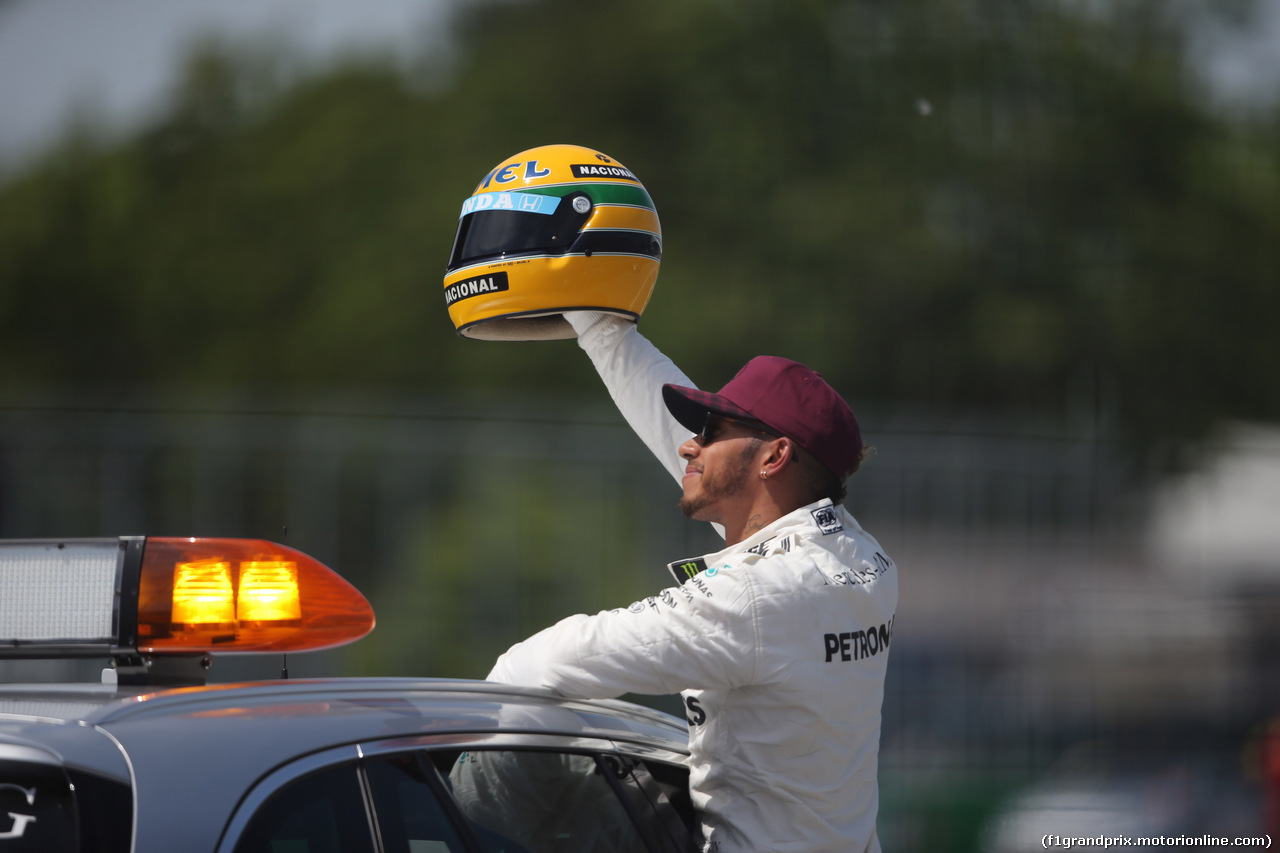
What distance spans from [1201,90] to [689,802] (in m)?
8.69

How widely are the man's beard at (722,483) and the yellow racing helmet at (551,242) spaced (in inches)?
15.9

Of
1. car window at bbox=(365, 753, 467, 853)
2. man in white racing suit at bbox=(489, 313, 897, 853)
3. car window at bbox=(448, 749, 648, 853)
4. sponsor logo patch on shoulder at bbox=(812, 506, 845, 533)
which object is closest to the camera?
car window at bbox=(365, 753, 467, 853)

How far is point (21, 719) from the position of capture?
1.27 metres

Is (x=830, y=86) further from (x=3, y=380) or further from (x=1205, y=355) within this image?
(x=3, y=380)

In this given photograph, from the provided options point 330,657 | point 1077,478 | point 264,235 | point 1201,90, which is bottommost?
point 330,657

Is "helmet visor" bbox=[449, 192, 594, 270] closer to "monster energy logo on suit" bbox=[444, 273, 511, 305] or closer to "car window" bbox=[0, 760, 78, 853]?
"monster energy logo on suit" bbox=[444, 273, 511, 305]

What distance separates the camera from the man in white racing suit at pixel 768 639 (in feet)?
5.37

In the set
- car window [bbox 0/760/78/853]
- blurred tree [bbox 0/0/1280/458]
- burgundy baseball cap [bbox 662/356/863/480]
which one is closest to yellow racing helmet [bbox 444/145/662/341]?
burgundy baseball cap [bbox 662/356/863/480]

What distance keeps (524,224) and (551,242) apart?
55mm

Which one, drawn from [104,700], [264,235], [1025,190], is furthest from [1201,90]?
[104,700]

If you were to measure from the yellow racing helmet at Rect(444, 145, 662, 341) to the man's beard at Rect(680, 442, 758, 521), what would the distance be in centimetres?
40

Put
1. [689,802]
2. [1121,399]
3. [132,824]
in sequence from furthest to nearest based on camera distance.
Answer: [1121,399] → [689,802] → [132,824]

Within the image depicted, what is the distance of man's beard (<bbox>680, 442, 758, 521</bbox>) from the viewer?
1943mm

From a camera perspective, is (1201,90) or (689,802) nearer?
(689,802)
